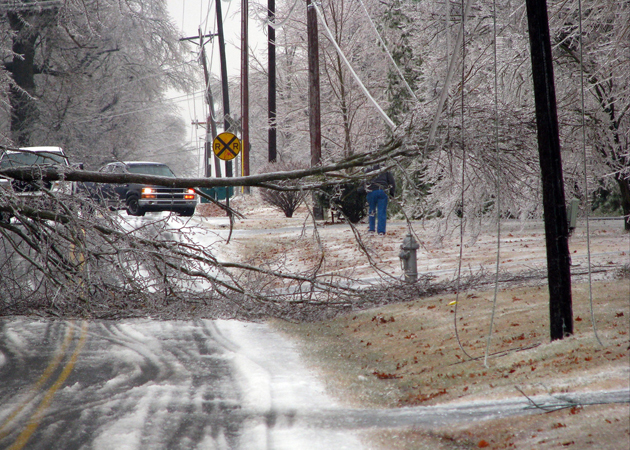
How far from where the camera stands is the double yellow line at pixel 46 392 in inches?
215

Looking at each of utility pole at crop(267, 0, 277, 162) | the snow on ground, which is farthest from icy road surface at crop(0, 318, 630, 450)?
utility pole at crop(267, 0, 277, 162)

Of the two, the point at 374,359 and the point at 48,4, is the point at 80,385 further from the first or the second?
the point at 48,4

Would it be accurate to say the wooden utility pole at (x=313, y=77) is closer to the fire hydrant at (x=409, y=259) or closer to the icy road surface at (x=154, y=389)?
the fire hydrant at (x=409, y=259)

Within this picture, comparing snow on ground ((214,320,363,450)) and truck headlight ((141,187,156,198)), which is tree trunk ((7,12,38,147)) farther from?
snow on ground ((214,320,363,450))

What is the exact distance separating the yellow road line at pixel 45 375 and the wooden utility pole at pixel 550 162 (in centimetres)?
490

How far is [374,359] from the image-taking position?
8117 millimetres

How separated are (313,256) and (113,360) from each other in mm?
9072

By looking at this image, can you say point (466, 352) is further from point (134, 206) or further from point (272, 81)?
point (272, 81)

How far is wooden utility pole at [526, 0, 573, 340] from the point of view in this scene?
22.5ft

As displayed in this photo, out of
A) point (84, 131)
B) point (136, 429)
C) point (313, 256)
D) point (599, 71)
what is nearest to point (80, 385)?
point (136, 429)

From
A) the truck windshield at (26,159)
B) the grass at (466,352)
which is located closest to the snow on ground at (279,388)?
the grass at (466,352)

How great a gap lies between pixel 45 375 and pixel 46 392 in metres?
0.72

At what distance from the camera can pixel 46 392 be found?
6.65 meters

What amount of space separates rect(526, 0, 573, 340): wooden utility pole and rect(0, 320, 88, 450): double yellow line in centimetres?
471
